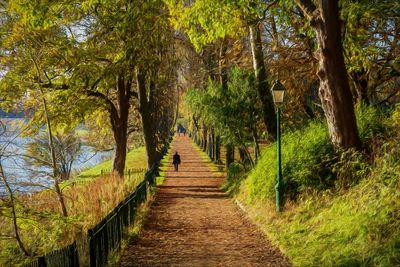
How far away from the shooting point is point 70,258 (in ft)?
21.4

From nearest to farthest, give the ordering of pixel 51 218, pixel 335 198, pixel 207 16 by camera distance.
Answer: pixel 51 218
pixel 335 198
pixel 207 16

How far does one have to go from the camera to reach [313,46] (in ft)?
55.5

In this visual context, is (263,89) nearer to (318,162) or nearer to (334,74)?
(318,162)

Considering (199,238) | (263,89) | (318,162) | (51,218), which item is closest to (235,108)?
(263,89)

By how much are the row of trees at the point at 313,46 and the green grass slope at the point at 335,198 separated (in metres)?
0.80

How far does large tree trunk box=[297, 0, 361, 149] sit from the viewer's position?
10477mm

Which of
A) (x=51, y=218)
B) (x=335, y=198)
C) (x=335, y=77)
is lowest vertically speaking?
(x=335, y=198)

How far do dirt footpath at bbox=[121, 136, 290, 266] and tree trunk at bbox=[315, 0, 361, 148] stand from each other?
3.37 meters

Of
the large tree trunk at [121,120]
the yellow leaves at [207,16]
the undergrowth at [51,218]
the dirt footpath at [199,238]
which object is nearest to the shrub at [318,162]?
the dirt footpath at [199,238]

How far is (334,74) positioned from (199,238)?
536cm

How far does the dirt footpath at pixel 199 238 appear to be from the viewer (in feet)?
29.1

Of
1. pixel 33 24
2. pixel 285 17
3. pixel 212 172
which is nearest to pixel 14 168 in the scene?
pixel 33 24

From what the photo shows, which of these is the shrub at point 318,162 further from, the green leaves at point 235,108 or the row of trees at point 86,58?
the row of trees at point 86,58

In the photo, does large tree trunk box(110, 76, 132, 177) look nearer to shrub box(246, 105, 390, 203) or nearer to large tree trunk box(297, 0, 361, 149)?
shrub box(246, 105, 390, 203)
